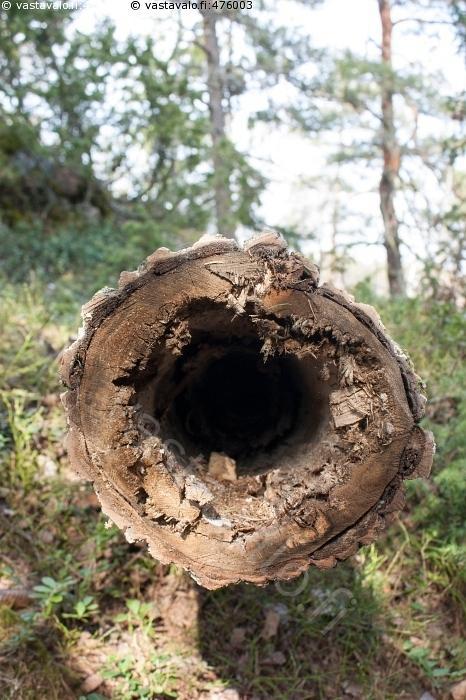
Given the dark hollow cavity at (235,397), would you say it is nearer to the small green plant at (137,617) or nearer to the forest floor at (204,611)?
the forest floor at (204,611)

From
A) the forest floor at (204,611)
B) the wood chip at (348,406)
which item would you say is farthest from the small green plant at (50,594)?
the wood chip at (348,406)

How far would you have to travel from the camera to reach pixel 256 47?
8172mm

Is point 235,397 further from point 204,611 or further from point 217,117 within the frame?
point 217,117

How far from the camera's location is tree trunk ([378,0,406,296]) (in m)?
7.15

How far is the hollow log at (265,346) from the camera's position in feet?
5.25

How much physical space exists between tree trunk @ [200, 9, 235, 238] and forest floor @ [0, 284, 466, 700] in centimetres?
490

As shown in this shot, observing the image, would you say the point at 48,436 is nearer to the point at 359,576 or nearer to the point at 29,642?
the point at 29,642

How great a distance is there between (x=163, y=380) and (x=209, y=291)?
538mm

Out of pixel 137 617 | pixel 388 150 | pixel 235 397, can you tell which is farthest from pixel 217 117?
pixel 137 617

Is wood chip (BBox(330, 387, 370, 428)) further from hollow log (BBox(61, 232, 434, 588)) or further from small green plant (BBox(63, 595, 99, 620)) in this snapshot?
small green plant (BBox(63, 595, 99, 620))

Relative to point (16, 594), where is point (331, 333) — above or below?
above

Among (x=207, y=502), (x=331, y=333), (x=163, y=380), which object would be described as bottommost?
(x=207, y=502)

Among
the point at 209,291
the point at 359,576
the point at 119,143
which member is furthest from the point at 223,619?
the point at 119,143

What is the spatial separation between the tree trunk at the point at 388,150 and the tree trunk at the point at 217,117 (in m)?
2.12
